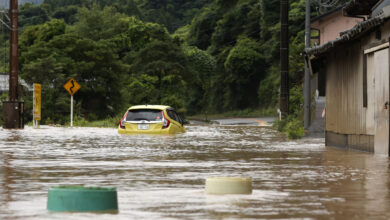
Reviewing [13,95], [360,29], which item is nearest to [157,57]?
[13,95]

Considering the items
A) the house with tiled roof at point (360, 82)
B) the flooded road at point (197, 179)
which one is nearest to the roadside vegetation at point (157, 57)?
the house with tiled roof at point (360, 82)

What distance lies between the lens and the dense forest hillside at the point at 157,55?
198ft

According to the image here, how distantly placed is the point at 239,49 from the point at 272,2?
8.36 metres

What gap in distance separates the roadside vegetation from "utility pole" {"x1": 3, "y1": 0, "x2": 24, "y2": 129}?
8443 millimetres

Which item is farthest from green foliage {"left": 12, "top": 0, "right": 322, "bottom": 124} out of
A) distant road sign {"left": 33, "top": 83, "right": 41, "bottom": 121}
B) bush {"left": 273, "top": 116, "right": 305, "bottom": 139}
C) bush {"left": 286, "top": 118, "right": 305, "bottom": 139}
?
bush {"left": 286, "top": 118, "right": 305, "bottom": 139}

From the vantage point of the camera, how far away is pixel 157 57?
83938mm

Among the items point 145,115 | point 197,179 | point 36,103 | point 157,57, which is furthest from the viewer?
point 157,57

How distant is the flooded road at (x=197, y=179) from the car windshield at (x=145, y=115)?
755cm

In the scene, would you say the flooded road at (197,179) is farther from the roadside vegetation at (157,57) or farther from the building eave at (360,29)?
the roadside vegetation at (157,57)

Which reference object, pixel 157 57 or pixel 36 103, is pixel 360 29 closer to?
Result: pixel 36 103

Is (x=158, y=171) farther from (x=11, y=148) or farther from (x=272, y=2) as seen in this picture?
(x=272, y=2)

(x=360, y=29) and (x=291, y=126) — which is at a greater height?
(x=360, y=29)

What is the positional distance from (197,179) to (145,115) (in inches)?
700

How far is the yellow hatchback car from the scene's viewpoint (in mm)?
29828
